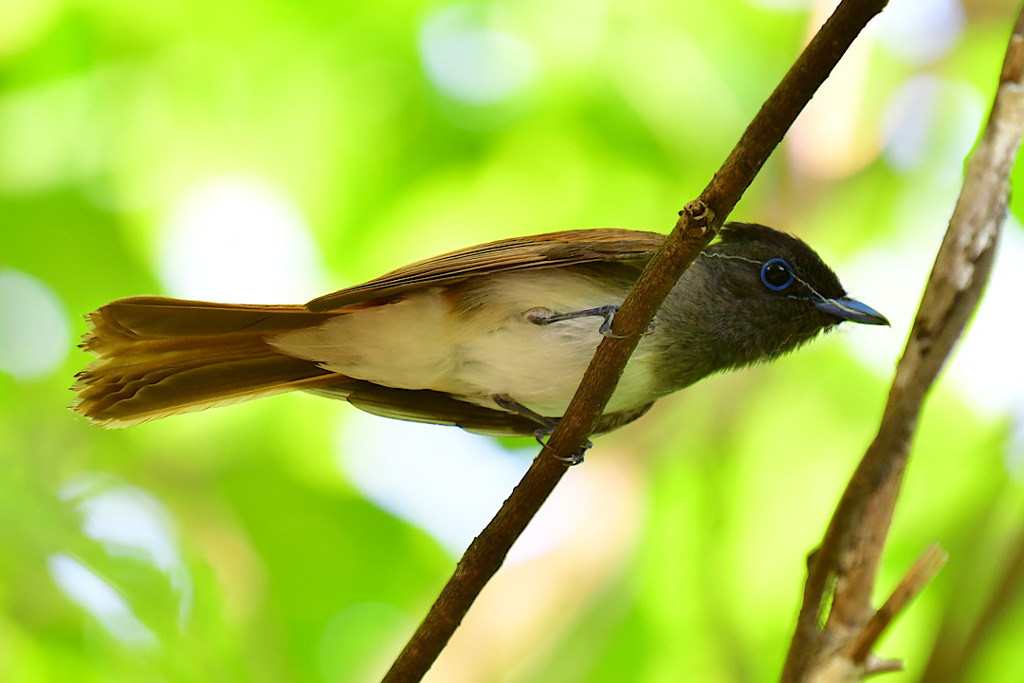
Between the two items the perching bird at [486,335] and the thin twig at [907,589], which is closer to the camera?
the thin twig at [907,589]

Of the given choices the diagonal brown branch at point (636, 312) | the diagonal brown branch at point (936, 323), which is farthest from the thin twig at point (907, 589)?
the diagonal brown branch at point (636, 312)

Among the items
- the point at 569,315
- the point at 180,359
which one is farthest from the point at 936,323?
the point at 180,359

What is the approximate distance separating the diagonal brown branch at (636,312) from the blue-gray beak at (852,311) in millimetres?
1138

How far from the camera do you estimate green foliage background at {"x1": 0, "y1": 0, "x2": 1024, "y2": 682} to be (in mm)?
4230

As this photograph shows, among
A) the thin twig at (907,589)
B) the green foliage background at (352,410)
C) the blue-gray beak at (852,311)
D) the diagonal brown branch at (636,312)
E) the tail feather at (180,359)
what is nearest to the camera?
the diagonal brown branch at (636,312)

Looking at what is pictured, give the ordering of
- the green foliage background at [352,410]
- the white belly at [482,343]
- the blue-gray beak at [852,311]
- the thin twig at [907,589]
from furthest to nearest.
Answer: the green foliage background at [352,410], the blue-gray beak at [852,311], the white belly at [482,343], the thin twig at [907,589]

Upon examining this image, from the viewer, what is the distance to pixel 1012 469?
8.52ft

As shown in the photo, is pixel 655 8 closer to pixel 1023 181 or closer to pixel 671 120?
pixel 671 120

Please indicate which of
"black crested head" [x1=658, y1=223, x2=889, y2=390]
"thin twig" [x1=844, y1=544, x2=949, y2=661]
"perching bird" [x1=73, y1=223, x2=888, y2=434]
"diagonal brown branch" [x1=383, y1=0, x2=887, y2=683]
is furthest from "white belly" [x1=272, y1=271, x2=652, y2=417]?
"thin twig" [x1=844, y1=544, x2=949, y2=661]

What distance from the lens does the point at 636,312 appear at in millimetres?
2162

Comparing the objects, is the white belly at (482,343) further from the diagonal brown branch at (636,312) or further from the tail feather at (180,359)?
the diagonal brown branch at (636,312)

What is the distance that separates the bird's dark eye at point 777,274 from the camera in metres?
3.09

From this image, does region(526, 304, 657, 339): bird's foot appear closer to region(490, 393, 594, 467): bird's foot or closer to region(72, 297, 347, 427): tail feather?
region(490, 393, 594, 467): bird's foot

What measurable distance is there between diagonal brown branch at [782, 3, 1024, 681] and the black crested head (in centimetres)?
72
